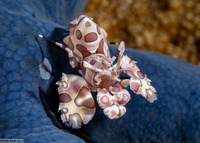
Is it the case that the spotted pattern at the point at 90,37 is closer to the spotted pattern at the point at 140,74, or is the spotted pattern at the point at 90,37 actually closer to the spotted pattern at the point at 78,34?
the spotted pattern at the point at 78,34

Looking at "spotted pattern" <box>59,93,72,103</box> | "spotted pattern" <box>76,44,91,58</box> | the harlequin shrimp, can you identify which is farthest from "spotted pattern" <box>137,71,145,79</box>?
"spotted pattern" <box>59,93,72,103</box>

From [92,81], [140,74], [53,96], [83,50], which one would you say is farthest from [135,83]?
[53,96]

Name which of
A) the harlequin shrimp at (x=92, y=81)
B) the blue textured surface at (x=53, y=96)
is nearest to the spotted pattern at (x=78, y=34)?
the harlequin shrimp at (x=92, y=81)

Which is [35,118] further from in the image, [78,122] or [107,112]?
[107,112]

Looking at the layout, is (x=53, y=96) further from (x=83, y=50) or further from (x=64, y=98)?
(x=83, y=50)

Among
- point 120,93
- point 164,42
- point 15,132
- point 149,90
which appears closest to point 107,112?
point 120,93

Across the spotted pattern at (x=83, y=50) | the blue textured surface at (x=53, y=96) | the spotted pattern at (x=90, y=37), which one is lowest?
the blue textured surface at (x=53, y=96)

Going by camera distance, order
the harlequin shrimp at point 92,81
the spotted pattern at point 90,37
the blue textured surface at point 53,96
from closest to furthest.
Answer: the blue textured surface at point 53,96 < the harlequin shrimp at point 92,81 < the spotted pattern at point 90,37
